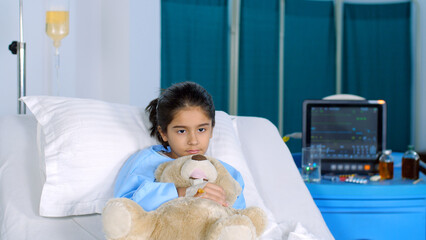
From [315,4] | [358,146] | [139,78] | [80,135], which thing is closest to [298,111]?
[315,4]

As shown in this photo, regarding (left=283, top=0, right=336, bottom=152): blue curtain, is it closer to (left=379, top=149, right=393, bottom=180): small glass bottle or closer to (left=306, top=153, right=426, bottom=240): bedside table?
(left=379, top=149, right=393, bottom=180): small glass bottle

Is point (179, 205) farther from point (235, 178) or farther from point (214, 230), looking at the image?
point (235, 178)

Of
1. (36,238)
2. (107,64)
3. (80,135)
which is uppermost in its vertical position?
(107,64)

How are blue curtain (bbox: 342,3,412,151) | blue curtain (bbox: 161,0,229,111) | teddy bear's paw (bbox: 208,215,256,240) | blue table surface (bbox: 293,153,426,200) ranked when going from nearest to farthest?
teddy bear's paw (bbox: 208,215,256,240)
blue table surface (bbox: 293,153,426,200)
blue curtain (bbox: 161,0,229,111)
blue curtain (bbox: 342,3,412,151)

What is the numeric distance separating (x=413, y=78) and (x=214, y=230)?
3424 mm

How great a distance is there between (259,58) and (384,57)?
1.04m

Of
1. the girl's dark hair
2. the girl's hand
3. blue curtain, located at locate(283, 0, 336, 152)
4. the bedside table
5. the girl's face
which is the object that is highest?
blue curtain, located at locate(283, 0, 336, 152)

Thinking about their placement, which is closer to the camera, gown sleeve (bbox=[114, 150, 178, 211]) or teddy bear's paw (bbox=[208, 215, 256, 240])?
teddy bear's paw (bbox=[208, 215, 256, 240])

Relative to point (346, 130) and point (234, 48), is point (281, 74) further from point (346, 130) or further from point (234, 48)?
point (346, 130)

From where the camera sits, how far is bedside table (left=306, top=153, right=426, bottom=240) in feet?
5.30

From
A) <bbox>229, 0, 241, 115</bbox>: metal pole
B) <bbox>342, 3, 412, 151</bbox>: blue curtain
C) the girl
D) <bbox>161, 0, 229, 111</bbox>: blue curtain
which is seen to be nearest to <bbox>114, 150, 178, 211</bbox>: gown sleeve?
the girl

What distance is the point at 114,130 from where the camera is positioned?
136 cm

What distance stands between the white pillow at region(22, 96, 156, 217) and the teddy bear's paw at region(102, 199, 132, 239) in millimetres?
384

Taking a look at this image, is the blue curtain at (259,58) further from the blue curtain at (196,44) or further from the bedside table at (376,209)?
the bedside table at (376,209)
